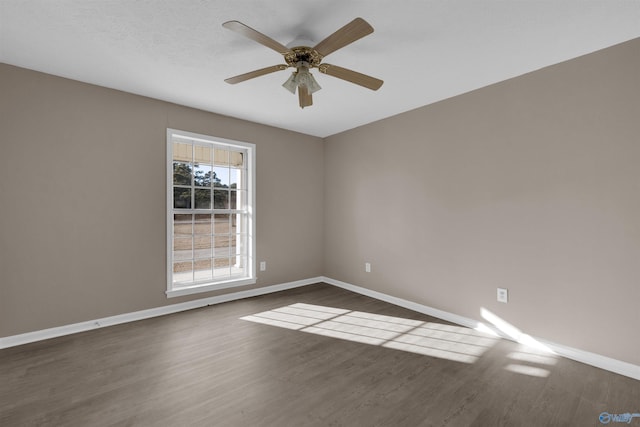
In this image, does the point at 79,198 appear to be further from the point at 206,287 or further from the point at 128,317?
the point at 206,287

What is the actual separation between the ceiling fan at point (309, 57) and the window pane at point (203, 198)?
6.14 feet

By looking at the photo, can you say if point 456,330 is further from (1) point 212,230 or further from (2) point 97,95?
(2) point 97,95

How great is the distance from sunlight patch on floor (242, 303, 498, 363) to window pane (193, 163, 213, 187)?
1.82 m

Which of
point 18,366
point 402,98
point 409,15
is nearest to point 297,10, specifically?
point 409,15

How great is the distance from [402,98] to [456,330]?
8.42 ft

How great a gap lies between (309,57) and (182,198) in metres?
2.46

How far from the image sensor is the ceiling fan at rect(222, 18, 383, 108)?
170 cm

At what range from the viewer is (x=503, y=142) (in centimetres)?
279

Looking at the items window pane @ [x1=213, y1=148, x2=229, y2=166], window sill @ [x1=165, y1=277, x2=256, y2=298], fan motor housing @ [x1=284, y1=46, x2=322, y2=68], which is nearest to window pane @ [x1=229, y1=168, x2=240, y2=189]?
window pane @ [x1=213, y1=148, x2=229, y2=166]

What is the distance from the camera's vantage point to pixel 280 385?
2029mm

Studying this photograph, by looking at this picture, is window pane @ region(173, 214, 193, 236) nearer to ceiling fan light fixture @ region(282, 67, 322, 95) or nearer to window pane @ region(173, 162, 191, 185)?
window pane @ region(173, 162, 191, 185)

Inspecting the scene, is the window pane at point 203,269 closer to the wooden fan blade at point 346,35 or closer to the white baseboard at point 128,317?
the white baseboard at point 128,317

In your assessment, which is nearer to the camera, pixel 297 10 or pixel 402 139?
pixel 297 10

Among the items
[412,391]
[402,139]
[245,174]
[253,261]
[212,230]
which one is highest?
[402,139]
